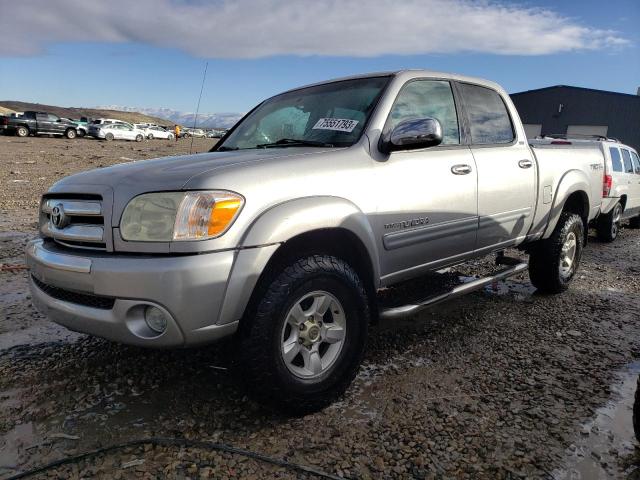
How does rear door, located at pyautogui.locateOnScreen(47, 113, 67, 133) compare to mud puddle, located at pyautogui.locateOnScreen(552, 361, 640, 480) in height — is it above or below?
below

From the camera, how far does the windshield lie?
9.84 ft

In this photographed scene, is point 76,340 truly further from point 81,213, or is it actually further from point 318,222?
point 318,222

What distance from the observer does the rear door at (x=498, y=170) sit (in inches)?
141

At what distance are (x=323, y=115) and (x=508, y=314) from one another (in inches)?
94.4

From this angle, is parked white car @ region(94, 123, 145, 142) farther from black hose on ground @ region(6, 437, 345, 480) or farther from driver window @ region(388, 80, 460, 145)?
black hose on ground @ region(6, 437, 345, 480)

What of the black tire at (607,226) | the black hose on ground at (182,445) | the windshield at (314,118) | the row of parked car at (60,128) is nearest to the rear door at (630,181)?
the black tire at (607,226)

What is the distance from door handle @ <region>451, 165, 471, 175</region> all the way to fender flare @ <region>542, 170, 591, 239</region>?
1447 mm

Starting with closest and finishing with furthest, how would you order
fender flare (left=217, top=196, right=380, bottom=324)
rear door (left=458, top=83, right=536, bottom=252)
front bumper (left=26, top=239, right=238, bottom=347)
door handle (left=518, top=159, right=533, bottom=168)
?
front bumper (left=26, top=239, right=238, bottom=347) → fender flare (left=217, top=196, right=380, bottom=324) → rear door (left=458, top=83, right=536, bottom=252) → door handle (left=518, top=159, right=533, bottom=168)

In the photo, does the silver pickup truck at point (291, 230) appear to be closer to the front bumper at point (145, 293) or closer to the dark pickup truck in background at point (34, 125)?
the front bumper at point (145, 293)

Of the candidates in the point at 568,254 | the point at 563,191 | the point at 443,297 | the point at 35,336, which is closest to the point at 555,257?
the point at 568,254

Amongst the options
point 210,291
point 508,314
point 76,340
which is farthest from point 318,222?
point 508,314

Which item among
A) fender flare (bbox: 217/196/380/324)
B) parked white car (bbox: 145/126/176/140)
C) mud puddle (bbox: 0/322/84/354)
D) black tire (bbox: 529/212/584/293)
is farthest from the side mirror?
parked white car (bbox: 145/126/176/140)

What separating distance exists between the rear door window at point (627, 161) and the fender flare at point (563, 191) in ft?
18.7

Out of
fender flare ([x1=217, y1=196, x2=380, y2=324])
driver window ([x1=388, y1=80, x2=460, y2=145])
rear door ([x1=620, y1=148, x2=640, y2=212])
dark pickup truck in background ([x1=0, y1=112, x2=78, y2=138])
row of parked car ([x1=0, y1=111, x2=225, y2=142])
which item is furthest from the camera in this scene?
row of parked car ([x1=0, y1=111, x2=225, y2=142])
